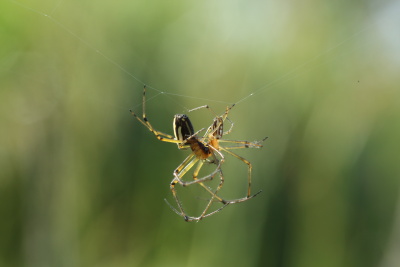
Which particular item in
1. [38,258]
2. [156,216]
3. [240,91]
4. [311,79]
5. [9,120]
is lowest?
[38,258]

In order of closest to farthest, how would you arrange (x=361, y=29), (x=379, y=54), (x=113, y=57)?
(x=361, y=29)
(x=113, y=57)
(x=379, y=54)

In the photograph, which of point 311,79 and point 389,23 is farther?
point 311,79

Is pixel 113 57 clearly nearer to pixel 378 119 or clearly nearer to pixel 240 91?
pixel 240 91

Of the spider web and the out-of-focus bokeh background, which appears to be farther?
the out-of-focus bokeh background

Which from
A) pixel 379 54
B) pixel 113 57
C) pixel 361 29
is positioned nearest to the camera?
pixel 361 29

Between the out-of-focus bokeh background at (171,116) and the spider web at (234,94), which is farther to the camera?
the out-of-focus bokeh background at (171,116)

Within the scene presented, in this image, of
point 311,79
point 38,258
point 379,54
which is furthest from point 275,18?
point 38,258

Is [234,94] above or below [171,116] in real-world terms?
above

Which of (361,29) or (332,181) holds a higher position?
(361,29)
